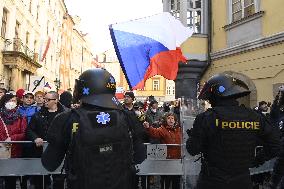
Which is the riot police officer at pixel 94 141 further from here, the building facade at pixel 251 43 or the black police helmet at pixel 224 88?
the building facade at pixel 251 43

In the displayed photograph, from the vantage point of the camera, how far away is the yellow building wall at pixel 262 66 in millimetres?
10094

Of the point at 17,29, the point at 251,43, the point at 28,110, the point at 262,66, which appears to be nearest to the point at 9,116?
the point at 28,110

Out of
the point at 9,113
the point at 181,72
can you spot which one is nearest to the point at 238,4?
the point at 181,72

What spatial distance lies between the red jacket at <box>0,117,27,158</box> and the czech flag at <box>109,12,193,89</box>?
6.03 feet

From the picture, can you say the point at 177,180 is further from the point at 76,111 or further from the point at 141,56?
the point at 76,111

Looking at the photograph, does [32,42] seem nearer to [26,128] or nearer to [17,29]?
[17,29]

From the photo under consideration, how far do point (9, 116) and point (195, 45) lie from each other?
830 centimetres

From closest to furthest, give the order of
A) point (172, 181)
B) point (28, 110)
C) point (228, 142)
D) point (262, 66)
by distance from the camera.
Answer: point (228, 142) < point (172, 181) < point (28, 110) < point (262, 66)

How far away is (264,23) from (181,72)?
3.55 m

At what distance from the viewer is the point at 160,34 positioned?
6.81 meters

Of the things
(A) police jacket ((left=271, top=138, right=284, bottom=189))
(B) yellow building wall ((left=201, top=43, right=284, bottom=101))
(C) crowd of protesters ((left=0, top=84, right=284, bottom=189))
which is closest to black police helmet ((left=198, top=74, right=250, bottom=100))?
(C) crowd of protesters ((left=0, top=84, right=284, bottom=189))

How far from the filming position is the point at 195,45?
13.1 metres

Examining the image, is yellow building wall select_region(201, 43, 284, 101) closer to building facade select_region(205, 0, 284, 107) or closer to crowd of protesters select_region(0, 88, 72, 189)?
building facade select_region(205, 0, 284, 107)

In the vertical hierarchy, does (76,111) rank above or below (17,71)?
below
